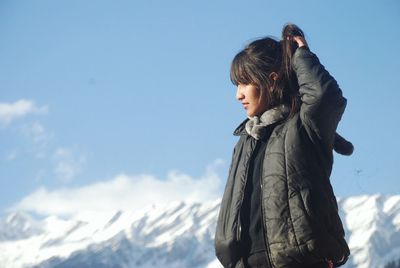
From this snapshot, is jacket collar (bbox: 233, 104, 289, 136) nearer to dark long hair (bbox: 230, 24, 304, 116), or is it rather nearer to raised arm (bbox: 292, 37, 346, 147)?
dark long hair (bbox: 230, 24, 304, 116)

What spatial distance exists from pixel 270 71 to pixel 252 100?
22 cm

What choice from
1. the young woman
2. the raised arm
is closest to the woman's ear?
the young woman

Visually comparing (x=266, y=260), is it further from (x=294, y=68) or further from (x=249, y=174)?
(x=294, y=68)

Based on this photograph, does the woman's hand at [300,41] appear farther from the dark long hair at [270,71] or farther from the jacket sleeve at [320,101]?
the jacket sleeve at [320,101]

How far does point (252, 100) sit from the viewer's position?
468cm

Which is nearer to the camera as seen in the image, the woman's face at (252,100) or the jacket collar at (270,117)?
the jacket collar at (270,117)

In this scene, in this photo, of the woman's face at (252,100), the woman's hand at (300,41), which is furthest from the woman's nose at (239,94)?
the woman's hand at (300,41)

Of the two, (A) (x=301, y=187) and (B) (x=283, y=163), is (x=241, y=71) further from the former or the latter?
(A) (x=301, y=187)

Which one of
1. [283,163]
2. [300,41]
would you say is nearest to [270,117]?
[283,163]

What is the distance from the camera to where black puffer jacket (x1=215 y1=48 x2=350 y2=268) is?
407 centimetres

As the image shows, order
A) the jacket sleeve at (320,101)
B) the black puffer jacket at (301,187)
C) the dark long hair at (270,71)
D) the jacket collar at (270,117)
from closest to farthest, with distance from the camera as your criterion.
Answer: the black puffer jacket at (301,187) < the jacket sleeve at (320,101) < the jacket collar at (270,117) < the dark long hair at (270,71)

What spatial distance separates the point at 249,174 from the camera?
448cm

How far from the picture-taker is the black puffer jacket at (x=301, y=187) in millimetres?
4070

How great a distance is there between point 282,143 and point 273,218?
18.6 inches
